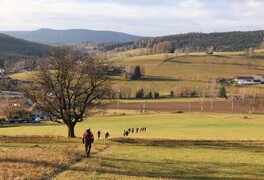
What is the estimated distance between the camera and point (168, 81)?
7111 inches

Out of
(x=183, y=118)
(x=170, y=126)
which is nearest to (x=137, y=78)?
(x=183, y=118)

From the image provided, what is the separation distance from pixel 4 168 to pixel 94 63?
2528 cm

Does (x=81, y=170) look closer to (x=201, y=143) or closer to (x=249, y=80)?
(x=201, y=143)

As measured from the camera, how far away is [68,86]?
145 ft

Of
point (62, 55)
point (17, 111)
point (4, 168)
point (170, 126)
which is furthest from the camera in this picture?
point (17, 111)

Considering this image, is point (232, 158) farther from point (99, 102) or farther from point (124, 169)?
point (99, 102)

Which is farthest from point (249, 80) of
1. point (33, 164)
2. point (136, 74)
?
point (33, 164)

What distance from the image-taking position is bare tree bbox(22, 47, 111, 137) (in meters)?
43.4

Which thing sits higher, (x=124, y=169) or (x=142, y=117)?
(x=124, y=169)

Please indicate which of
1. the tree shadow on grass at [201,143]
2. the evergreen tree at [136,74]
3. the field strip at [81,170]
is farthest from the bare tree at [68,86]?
the evergreen tree at [136,74]

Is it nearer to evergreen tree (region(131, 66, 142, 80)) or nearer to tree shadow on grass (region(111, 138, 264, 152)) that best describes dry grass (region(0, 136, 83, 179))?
tree shadow on grass (region(111, 138, 264, 152))

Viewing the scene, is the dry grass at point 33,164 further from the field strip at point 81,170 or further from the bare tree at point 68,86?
the bare tree at point 68,86

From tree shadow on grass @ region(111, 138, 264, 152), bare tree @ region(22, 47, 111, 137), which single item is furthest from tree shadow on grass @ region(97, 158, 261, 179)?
bare tree @ region(22, 47, 111, 137)

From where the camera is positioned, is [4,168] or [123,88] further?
[123,88]
